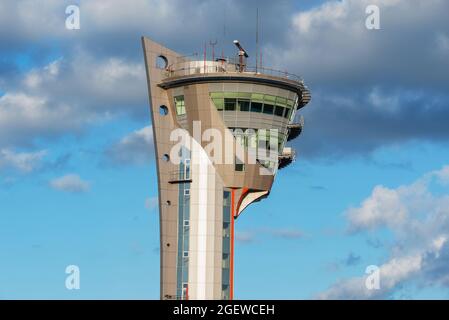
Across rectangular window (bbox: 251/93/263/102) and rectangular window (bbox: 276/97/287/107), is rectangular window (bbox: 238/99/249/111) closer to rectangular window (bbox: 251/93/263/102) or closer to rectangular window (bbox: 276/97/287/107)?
rectangular window (bbox: 251/93/263/102)

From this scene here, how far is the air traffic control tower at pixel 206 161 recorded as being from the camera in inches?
5664

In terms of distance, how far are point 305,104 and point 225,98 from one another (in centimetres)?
1425

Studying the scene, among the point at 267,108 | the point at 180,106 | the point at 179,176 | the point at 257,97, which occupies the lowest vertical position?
the point at 179,176

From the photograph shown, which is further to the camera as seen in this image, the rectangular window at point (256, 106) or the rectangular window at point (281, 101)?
the rectangular window at point (281, 101)

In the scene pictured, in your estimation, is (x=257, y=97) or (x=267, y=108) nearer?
(x=257, y=97)

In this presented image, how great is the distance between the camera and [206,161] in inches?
5689

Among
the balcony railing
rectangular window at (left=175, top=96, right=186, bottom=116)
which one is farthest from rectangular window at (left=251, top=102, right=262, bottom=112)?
the balcony railing

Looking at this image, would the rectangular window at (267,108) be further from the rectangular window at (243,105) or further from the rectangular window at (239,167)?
the rectangular window at (239,167)

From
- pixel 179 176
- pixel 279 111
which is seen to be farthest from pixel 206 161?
pixel 279 111

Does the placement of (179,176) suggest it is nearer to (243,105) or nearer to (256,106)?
(243,105)

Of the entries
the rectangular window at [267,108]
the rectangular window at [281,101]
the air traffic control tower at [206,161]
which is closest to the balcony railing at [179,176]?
the air traffic control tower at [206,161]
